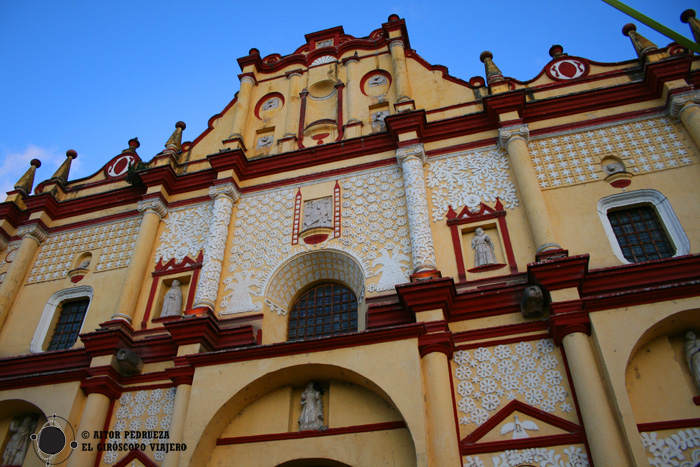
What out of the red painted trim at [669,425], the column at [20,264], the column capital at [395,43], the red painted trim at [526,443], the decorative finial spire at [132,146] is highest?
the column capital at [395,43]

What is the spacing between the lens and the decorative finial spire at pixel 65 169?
15.5 metres

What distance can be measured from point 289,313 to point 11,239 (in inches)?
323

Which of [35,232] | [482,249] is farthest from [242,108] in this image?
[482,249]

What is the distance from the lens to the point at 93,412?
10297mm

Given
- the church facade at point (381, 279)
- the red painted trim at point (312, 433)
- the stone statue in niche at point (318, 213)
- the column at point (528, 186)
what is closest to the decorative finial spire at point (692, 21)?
the church facade at point (381, 279)

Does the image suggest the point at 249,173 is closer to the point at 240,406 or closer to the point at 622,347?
the point at 240,406

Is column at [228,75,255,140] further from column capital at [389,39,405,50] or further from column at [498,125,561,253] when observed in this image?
column at [498,125,561,253]

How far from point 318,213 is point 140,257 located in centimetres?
416

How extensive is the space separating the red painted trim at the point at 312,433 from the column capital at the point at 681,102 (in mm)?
8457

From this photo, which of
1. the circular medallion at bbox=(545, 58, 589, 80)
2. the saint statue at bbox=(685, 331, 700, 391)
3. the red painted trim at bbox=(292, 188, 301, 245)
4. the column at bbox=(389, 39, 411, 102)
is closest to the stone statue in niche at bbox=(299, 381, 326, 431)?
the red painted trim at bbox=(292, 188, 301, 245)

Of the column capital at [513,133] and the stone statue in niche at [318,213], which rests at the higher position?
the column capital at [513,133]

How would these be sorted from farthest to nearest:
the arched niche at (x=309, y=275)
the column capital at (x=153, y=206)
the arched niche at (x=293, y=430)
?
the column capital at (x=153, y=206) → the arched niche at (x=309, y=275) → the arched niche at (x=293, y=430)

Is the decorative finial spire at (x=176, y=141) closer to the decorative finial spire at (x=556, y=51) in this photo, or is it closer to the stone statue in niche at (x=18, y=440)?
the stone statue in niche at (x=18, y=440)

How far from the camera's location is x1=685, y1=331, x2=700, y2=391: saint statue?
831 centimetres
